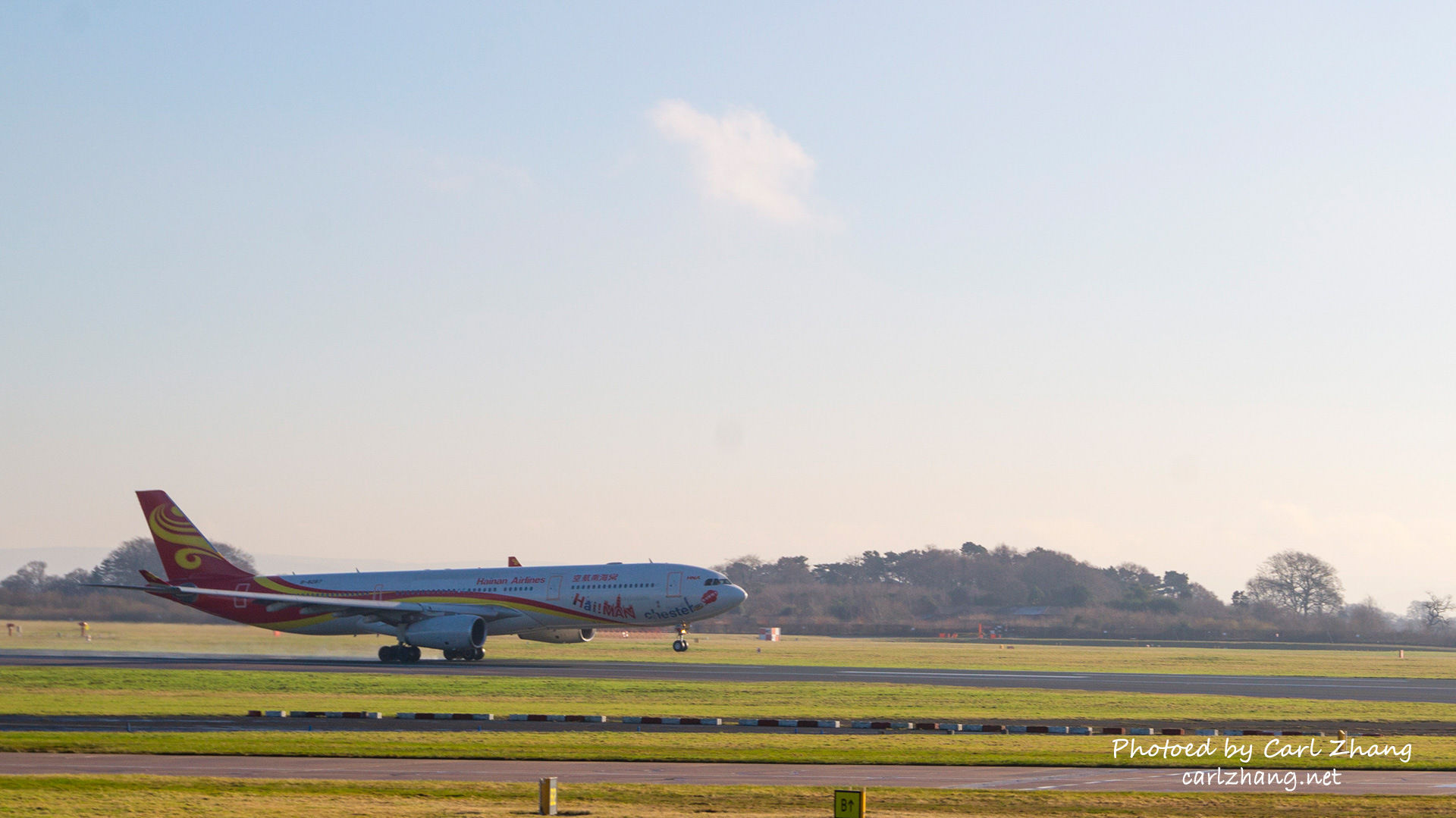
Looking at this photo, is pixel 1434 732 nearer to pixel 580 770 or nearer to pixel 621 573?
pixel 580 770

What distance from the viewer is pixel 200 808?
62.6ft

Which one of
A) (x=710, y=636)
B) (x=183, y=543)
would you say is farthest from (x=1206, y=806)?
(x=710, y=636)

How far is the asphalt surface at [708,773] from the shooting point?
23.0 m

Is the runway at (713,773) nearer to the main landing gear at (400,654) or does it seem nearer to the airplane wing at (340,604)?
the main landing gear at (400,654)

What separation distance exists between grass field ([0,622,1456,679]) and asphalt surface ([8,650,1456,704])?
15.8 feet

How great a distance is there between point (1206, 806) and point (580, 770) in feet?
37.4

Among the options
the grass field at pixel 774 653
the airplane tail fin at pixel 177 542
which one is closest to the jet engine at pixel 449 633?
the grass field at pixel 774 653

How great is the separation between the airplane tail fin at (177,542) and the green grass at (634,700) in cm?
2015

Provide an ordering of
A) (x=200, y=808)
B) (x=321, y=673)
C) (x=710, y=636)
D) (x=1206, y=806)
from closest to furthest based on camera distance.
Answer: (x=200, y=808) → (x=1206, y=806) → (x=321, y=673) → (x=710, y=636)

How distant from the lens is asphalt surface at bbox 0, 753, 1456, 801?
2295 cm

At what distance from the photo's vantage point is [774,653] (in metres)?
79.8

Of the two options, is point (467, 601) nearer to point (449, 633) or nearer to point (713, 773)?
point (449, 633)

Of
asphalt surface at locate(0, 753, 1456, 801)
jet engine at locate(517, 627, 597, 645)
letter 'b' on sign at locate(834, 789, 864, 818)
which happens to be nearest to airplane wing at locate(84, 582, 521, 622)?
jet engine at locate(517, 627, 597, 645)

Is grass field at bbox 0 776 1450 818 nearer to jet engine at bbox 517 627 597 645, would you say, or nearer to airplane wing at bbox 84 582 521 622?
airplane wing at bbox 84 582 521 622
